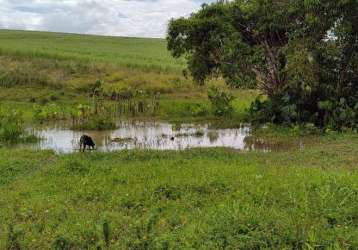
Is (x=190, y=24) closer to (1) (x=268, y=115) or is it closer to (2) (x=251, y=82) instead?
(2) (x=251, y=82)

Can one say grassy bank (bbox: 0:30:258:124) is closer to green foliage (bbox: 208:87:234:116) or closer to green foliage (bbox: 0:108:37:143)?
green foliage (bbox: 208:87:234:116)

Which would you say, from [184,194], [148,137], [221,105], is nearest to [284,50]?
[148,137]

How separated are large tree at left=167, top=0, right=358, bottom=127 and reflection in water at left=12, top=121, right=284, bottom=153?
7.03 ft

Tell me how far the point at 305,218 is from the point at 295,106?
11586 millimetres

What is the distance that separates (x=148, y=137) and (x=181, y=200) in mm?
8823

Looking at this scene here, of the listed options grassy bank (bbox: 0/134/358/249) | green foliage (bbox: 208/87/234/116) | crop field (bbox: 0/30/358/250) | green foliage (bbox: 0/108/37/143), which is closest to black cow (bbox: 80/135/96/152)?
crop field (bbox: 0/30/358/250)

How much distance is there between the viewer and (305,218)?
265 inches

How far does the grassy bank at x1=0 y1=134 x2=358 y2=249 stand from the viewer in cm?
630

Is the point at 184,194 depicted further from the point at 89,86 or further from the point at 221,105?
the point at 89,86

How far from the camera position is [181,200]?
8578 mm

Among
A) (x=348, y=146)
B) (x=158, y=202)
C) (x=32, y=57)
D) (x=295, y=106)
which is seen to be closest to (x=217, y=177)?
(x=158, y=202)

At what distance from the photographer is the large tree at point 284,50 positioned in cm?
1673

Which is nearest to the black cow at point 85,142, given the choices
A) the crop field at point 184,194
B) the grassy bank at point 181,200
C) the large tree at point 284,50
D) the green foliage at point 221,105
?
the crop field at point 184,194

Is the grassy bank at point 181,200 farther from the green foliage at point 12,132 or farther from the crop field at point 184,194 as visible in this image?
the green foliage at point 12,132
